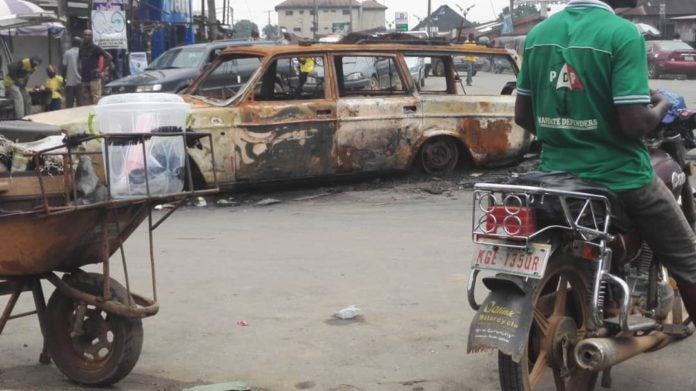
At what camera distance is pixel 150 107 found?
4434mm

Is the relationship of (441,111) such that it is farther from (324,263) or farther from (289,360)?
(289,360)

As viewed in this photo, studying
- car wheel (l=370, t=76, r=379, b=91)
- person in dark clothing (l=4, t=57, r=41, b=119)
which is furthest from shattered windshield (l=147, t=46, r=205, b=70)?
car wheel (l=370, t=76, r=379, b=91)

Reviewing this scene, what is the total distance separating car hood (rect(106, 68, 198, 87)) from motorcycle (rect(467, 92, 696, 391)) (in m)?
14.4

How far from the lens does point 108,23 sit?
63.4 ft

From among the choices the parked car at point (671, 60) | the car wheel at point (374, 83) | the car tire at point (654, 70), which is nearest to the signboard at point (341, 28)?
the car tire at point (654, 70)

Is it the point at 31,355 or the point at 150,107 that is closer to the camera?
the point at 150,107

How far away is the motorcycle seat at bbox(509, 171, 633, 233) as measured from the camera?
3656mm

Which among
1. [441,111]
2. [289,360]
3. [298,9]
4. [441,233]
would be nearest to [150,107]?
[289,360]

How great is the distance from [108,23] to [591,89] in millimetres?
16780

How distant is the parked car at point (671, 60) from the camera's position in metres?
Answer: 34.6

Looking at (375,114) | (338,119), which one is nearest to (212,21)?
(375,114)

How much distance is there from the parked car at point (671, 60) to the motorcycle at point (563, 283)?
32229mm

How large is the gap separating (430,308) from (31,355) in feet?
7.31

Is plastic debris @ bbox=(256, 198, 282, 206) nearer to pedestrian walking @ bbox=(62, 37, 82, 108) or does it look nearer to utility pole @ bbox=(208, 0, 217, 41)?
pedestrian walking @ bbox=(62, 37, 82, 108)
